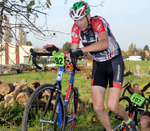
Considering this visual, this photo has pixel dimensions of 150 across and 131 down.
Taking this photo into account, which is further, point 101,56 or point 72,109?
point 72,109

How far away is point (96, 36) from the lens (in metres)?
3.51

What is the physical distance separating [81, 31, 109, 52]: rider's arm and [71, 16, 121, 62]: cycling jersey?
0.10 meters

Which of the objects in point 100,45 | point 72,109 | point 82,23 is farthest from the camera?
point 72,109

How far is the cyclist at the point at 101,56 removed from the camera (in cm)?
336

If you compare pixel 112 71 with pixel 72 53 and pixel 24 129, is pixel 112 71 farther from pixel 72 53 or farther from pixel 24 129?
pixel 24 129

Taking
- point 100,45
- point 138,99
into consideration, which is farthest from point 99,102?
point 138,99

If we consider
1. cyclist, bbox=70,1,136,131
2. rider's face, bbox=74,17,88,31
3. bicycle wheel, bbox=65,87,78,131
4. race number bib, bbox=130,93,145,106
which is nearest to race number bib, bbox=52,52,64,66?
cyclist, bbox=70,1,136,131

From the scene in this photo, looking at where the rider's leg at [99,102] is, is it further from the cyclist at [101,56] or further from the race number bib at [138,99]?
the race number bib at [138,99]

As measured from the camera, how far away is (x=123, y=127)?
4.13m

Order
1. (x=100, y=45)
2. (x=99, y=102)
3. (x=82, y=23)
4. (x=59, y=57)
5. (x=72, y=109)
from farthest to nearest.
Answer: (x=72, y=109) < (x=99, y=102) < (x=82, y=23) < (x=59, y=57) < (x=100, y=45)

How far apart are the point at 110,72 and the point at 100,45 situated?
0.65m

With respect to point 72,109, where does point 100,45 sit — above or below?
above

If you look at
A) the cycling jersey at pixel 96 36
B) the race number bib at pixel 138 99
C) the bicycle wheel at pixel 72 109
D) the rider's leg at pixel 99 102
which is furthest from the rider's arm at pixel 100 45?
the race number bib at pixel 138 99

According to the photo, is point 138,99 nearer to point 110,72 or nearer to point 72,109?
point 110,72
